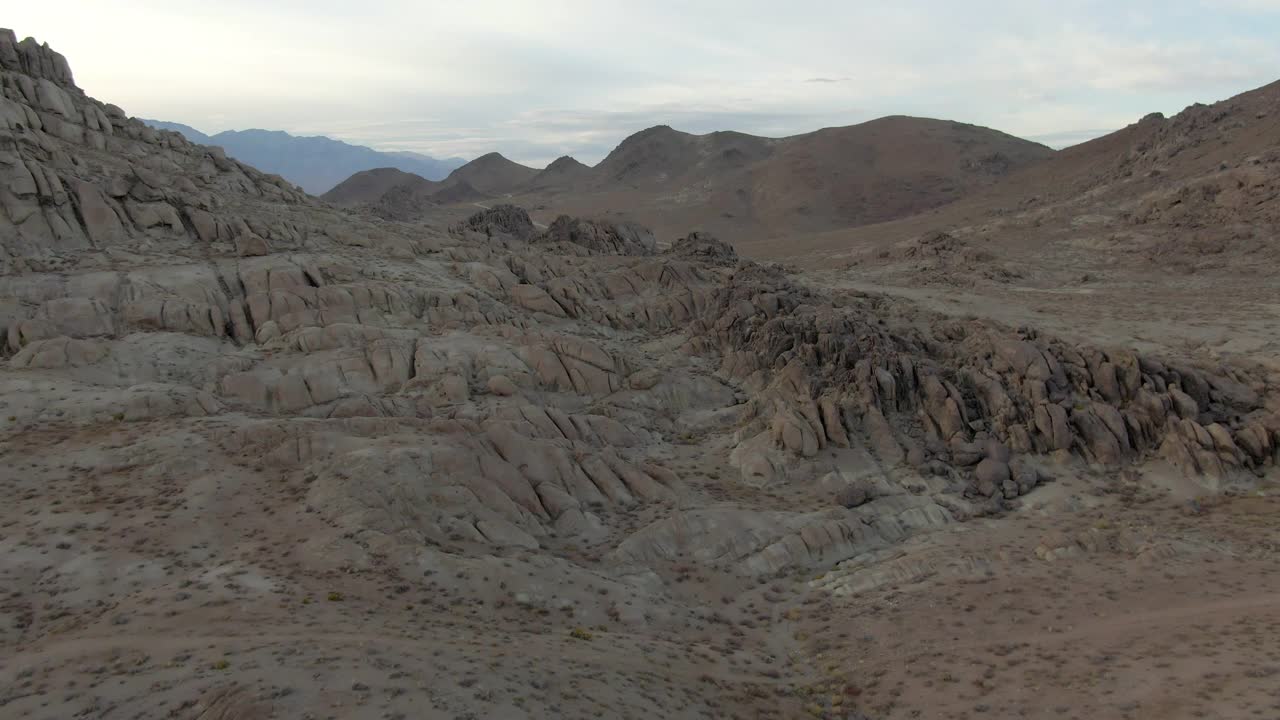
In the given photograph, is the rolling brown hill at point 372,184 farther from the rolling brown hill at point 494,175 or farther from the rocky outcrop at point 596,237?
the rocky outcrop at point 596,237

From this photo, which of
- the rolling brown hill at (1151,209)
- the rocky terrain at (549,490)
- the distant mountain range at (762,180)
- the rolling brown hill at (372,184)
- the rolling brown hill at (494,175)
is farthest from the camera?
the rolling brown hill at (494,175)

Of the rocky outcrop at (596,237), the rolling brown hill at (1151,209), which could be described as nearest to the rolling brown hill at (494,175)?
the rolling brown hill at (1151,209)

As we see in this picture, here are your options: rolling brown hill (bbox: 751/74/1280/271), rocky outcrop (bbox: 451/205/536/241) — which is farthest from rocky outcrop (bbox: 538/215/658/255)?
rolling brown hill (bbox: 751/74/1280/271)

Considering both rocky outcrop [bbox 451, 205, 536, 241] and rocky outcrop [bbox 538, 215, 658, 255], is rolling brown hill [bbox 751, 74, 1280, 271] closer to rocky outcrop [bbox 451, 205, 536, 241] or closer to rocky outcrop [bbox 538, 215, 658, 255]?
rocky outcrop [bbox 538, 215, 658, 255]

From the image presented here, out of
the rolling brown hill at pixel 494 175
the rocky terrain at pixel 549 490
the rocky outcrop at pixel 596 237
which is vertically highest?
the rolling brown hill at pixel 494 175

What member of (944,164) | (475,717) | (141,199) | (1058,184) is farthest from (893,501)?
(944,164)
